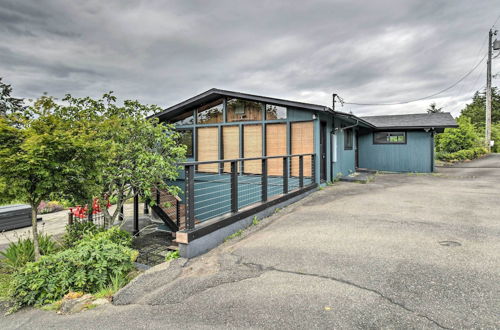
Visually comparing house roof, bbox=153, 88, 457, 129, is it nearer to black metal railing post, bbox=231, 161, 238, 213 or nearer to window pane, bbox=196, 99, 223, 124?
window pane, bbox=196, 99, 223, 124

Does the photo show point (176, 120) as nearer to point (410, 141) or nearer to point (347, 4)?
point (347, 4)

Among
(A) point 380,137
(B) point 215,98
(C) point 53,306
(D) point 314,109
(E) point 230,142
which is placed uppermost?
(B) point 215,98

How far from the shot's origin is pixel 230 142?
9.68m

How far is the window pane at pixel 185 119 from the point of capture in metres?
10.7

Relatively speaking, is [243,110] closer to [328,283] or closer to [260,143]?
[260,143]

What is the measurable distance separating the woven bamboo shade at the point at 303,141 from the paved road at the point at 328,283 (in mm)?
3626

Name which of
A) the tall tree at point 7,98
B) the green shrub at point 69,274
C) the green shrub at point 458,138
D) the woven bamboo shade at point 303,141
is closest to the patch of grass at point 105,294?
the green shrub at point 69,274

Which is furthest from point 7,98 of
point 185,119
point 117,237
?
point 117,237

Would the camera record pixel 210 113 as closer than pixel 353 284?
No

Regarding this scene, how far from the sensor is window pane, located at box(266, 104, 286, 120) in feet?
28.2

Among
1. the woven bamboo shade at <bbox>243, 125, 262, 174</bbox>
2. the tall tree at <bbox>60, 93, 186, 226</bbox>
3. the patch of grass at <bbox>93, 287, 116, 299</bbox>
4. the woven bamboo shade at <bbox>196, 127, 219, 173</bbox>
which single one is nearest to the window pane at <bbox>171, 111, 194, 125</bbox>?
the woven bamboo shade at <bbox>196, 127, 219, 173</bbox>

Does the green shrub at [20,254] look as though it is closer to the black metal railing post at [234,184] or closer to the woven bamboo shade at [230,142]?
the black metal railing post at [234,184]

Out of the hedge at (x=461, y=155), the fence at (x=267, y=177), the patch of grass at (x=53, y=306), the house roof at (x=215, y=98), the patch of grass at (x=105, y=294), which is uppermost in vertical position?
the house roof at (x=215, y=98)

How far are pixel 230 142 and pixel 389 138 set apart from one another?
882cm
